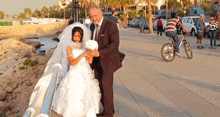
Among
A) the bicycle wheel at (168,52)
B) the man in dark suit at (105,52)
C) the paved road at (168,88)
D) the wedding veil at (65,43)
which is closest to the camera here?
the man in dark suit at (105,52)

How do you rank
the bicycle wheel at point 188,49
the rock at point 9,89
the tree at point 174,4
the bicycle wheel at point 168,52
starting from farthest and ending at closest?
the tree at point 174,4
the rock at point 9,89
the bicycle wheel at point 188,49
the bicycle wheel at point 168,52

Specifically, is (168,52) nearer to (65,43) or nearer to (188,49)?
(188,49)

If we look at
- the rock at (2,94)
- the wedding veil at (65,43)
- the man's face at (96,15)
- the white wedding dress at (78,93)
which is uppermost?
the man's face at (96,15)

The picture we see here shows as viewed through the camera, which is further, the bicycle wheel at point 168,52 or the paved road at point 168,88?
the bicycle wheel at point 168,52

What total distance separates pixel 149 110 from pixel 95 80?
1.28 metres

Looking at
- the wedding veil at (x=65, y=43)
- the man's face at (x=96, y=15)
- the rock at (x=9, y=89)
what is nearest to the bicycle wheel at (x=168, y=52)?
the wedding veil at (x=65, y=43)

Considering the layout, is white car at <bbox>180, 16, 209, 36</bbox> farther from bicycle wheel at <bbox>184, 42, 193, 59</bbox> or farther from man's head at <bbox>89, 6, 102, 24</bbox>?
man's head at <bbox>89, 6, 102, 24</bbox>

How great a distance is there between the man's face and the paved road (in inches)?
68.3

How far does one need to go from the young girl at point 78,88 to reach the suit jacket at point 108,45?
267 millimetres

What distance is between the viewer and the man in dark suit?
557 centimetres

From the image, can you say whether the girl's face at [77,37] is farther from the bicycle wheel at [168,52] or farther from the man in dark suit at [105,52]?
the bicycle wheel at [168,52]

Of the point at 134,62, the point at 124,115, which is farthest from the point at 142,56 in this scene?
the point at 124,115

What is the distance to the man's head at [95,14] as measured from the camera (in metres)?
5.47

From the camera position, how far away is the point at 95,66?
6.05 metres
